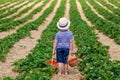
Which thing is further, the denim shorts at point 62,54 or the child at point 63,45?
the denim shorts at point 62,54

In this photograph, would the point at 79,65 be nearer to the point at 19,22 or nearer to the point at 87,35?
the point at 87,35

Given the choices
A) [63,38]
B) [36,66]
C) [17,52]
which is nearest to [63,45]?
[63,38]

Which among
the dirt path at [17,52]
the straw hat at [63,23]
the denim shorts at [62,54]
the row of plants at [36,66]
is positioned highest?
the straw hat at [63,23]

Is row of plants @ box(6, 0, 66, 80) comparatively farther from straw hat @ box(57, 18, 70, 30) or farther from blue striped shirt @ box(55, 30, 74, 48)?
A: straw hat @ box(57, 18, 70, 30)

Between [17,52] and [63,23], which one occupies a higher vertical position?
[63,23]

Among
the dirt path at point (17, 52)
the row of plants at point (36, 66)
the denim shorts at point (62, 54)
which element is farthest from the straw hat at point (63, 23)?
the dirt path at point (17, 52)

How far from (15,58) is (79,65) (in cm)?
319

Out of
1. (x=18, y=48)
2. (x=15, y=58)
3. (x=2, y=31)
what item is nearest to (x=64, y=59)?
(x=15, y=58)

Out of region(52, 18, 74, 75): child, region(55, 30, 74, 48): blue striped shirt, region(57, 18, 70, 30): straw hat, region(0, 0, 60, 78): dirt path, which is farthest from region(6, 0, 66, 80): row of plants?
region(57, 18, 70, 30): straw hat

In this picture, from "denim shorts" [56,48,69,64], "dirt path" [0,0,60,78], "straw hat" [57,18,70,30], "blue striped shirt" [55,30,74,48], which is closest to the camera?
"straw hat" [57,18,70,30]

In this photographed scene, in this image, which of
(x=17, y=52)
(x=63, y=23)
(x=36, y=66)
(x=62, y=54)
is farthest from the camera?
(x=17, y=52)

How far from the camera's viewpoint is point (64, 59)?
1203 cm

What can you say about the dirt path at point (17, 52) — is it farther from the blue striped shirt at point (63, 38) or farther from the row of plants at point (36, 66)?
the blue striped shirt at point (63, 38)

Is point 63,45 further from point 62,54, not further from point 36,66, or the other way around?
point 36,66
